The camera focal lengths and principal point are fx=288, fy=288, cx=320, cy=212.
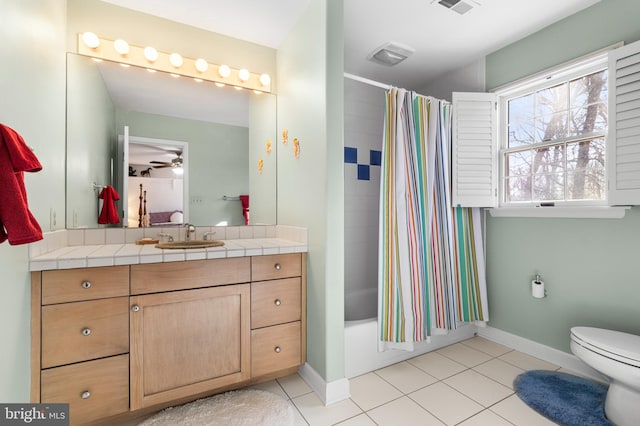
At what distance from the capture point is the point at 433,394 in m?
1.81

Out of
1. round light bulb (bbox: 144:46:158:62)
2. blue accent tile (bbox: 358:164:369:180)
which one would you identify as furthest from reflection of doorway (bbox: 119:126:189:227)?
blue accent tile (bbox: 358:164:369:180)

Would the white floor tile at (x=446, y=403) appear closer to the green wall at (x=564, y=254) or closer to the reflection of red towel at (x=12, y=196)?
the green wall at (x=564, y=254)

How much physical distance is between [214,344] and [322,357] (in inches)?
25.7

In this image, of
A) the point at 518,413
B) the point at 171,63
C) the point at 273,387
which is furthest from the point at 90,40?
the point at 518,413

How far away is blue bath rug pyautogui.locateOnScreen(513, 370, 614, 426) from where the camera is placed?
1542 millimetres

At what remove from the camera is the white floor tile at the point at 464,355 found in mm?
2209

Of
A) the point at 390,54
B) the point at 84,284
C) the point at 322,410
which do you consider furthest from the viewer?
the point at 390,54

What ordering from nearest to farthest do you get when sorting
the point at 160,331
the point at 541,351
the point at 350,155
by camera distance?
the point at 160,331 < the point at 541,351 < the point at 350,155

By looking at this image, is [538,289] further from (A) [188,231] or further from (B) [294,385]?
(A) [188,231]

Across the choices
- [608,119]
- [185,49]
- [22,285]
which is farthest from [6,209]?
[608,119]

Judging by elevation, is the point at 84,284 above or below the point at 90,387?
above

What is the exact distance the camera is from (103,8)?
1.89 metres

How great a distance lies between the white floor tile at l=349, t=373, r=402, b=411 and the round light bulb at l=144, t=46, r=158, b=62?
2601 mm

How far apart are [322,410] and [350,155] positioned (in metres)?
2.13
